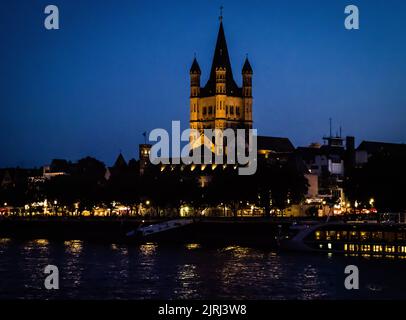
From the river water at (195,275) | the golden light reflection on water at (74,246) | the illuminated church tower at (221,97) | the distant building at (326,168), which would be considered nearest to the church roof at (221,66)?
the illuminated church tower at (221,97)

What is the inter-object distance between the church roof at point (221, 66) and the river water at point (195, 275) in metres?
111

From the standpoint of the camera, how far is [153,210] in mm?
145750

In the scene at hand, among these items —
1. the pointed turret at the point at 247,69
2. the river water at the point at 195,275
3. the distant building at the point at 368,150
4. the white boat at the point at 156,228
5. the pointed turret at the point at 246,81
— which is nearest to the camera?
the river water at the point at 195,275

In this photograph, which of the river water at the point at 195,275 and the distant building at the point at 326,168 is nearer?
the river water at the point at 195,275

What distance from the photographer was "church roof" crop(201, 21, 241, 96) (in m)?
186

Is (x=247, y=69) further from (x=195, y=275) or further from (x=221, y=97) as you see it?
(x=195, y=275)

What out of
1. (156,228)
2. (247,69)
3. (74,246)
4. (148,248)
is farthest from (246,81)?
(148,248)

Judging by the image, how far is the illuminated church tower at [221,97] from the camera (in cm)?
18938

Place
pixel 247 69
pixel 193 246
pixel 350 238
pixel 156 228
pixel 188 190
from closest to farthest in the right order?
1. pixel 350 238
2. pixel 193 246
3. pixel 156 228
4. pixel 188 190
5. pixel 247 69

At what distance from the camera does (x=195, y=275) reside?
57.9m

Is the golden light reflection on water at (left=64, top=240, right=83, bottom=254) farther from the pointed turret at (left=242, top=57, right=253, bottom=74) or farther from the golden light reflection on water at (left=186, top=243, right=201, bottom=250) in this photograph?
the pointed turret at (left=242, top=57, right=253, bottom=74)

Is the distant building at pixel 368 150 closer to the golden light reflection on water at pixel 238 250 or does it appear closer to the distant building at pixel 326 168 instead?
the distant building at pixel 326 168

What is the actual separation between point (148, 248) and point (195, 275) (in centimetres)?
2803
